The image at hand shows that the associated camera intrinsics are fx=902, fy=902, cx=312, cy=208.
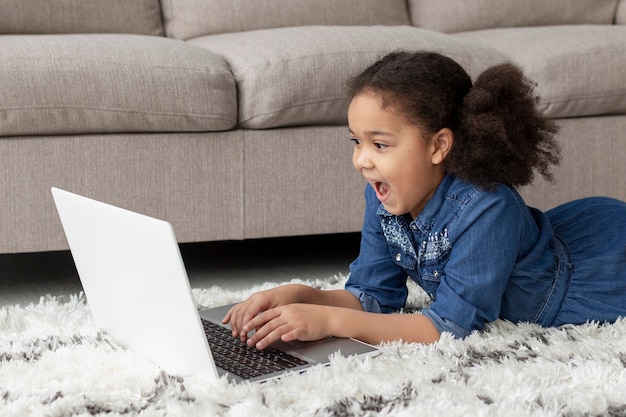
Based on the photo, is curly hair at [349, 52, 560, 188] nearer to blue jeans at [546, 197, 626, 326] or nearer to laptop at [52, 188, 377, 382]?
blue jeans at [546, 197, 626, 326]

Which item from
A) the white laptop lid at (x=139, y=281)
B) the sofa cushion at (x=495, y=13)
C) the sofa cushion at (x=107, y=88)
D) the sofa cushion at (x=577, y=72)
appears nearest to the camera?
the white laptop lid at (x=139, y=281)

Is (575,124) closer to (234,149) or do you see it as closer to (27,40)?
(234,149)

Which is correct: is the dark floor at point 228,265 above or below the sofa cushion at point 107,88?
below

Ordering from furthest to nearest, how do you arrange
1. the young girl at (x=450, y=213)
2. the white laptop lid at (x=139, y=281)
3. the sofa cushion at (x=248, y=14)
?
the sofa cushion at (x=248, y=14) → the young girl at (x=450, y=213) → the white laptop lid at (x=139, y=281)

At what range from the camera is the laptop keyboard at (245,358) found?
1.12m

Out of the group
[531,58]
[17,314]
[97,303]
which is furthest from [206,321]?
[531,58]

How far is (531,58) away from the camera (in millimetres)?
1974

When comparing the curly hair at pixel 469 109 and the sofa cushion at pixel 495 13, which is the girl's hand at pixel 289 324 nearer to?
the curly hair at pixel 469 109

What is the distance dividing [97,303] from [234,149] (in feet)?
1.86

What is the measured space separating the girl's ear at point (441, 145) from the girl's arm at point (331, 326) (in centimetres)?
23

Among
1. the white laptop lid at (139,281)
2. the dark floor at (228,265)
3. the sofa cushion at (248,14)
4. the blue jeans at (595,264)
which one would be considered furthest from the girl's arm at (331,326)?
the sofa cushion at (248,14)

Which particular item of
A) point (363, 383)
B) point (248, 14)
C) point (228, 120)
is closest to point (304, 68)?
point (228, 120)

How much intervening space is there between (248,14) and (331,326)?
1285 mm

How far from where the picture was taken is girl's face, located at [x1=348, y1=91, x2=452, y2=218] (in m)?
1.27
